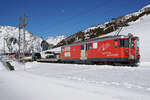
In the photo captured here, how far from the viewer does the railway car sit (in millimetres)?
15898

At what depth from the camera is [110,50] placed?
1694 centimetres

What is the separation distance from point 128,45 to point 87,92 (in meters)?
10.8

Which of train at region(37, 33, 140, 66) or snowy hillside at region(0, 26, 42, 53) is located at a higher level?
snowy hillside at region(0, 26, 42, 53)

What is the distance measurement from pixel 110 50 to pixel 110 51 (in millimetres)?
102

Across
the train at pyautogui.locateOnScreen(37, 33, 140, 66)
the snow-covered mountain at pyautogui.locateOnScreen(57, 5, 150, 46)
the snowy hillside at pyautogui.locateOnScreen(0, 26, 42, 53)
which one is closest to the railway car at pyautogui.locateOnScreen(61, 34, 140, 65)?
the train at pyautogui.locateOnScreen(37, 33, 140, 66)

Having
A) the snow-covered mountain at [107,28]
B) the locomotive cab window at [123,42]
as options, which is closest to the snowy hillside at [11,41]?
the snow-covered mountain at [107,28]

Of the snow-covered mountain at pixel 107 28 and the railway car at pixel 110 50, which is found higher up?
the snow-covered mountain at pixel 107 28

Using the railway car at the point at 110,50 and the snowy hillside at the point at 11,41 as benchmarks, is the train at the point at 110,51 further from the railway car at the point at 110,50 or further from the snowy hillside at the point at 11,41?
the snowy hillside at the point at 11,41

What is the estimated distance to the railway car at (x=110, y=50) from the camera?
52.2ft

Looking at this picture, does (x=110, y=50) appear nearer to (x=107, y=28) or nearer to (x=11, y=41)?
(x=107, y=28)

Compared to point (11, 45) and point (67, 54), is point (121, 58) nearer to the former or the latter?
point (67, 54)

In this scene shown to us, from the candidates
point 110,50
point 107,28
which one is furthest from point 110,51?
point 107,28

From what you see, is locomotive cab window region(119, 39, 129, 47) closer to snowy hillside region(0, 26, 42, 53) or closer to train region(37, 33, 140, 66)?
train region(37, 33, 140, 66)

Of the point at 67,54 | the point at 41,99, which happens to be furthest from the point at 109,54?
the point at 41,99
